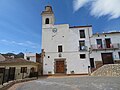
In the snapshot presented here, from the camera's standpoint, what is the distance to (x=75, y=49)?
76.3 feet

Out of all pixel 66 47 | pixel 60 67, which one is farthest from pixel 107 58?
pixel 60 67

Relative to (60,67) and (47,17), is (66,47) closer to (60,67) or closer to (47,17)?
(60,67)

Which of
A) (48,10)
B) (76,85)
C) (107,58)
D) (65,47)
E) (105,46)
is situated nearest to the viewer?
(76,85)

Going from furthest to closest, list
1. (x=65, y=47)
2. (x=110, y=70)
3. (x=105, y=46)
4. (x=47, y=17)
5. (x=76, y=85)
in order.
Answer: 1. (x=47, y=17)
2. (x=65, y=47)
3. (x=105, y=46)
4. (x=110, y=70)
5. (x=76, y=85)

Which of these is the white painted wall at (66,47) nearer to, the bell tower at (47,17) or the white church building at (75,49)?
the white church building at (75,49)

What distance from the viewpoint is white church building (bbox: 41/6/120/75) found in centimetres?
2242

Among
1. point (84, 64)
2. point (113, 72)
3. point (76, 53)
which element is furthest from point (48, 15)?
point (113, 72)

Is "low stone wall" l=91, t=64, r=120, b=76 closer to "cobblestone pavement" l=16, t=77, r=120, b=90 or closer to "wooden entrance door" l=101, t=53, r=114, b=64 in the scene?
"wooden entrance door" l=101, t=53, r=114, b=64

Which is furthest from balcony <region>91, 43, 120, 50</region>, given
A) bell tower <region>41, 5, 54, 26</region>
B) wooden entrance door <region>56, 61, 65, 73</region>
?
bell tower <region>41, 5, 54, 26</region>

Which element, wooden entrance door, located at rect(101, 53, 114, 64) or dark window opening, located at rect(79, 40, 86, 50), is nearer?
wooden entrance door, located at rect(101, 53, 114, 64)

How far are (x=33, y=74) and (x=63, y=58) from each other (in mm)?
6853

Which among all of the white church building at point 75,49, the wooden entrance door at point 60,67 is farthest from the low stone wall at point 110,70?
the wooden entrance door at point 60,67

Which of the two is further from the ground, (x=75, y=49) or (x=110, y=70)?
(x=75, y=49)

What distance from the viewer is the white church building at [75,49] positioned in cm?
2242
